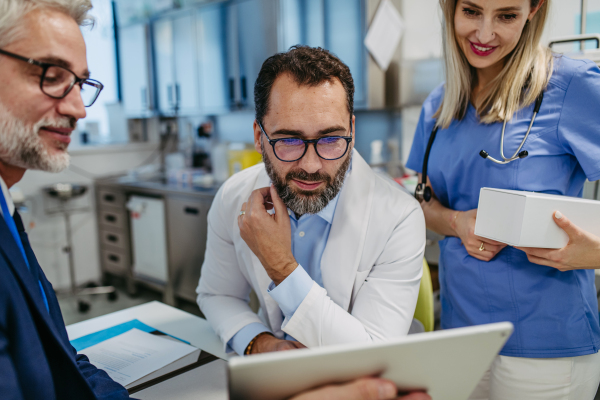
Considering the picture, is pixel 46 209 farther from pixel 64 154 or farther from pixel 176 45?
pixel 64 154

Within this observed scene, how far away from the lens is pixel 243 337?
1.07m

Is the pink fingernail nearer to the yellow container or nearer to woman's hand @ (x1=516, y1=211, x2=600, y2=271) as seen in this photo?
woman's hand @ (x1=516, y1=211, x2=600, y2=271)

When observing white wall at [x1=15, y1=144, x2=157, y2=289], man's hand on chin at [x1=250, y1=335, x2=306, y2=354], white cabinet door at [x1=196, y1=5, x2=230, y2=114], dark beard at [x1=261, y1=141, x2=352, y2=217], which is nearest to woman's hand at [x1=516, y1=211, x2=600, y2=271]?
dark beard at [x1=261, y1=141, x2=352, y2=217]

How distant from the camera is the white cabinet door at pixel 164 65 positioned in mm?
3576

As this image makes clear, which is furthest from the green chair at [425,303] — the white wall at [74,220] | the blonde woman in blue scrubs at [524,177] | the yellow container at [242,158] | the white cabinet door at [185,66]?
the white wall at [74,220]

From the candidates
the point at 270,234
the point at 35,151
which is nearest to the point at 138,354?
the point at 270,234

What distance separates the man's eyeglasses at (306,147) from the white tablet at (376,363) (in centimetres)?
57

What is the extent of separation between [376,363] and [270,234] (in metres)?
0.51

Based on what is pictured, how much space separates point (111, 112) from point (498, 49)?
155 inches

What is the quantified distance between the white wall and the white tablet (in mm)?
3317

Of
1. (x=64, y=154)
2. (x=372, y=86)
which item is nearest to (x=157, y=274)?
(x=372, y=86)

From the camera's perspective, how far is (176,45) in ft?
11.5

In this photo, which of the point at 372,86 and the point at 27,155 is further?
the point at 372,86

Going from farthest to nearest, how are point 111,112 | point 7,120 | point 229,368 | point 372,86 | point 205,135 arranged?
point 111,112
point 205,135
point 372,86
point 7,120
point 229,368
